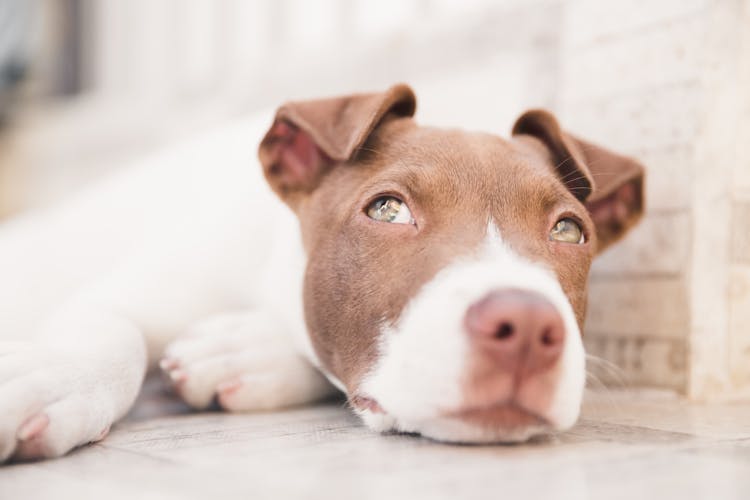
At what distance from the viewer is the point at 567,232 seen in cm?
221

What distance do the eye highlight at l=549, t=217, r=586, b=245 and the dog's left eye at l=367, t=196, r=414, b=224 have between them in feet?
1.29

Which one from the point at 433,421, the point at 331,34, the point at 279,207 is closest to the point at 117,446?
the point at 433,421

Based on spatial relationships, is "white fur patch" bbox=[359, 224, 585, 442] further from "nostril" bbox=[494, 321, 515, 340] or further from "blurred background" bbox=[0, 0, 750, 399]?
"blurred background" bbox=[0, 0, 750, 399]

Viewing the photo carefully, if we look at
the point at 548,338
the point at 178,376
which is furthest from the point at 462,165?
the point at 178,376

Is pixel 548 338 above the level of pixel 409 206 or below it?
below

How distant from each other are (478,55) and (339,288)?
2.08m

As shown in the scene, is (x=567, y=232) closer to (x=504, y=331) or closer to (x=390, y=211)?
(x=390, y=211)

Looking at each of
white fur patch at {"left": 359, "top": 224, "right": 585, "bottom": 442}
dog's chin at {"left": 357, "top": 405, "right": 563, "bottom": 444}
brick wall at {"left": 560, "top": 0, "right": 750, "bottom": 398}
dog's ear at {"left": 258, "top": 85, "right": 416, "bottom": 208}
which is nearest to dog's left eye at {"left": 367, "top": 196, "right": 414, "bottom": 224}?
dog's ear at {"left": 258, "top": 85, "right": 416, "bottom": 208}

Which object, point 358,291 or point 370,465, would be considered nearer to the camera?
point 370,465

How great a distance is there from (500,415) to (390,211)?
629 millimetres

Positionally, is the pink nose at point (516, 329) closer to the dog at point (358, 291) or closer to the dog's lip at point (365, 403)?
the dog at point (358, 291)

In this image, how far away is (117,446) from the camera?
184 centimetres

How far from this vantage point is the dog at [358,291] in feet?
5.58

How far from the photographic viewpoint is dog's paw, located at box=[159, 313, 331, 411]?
2.35 meters
